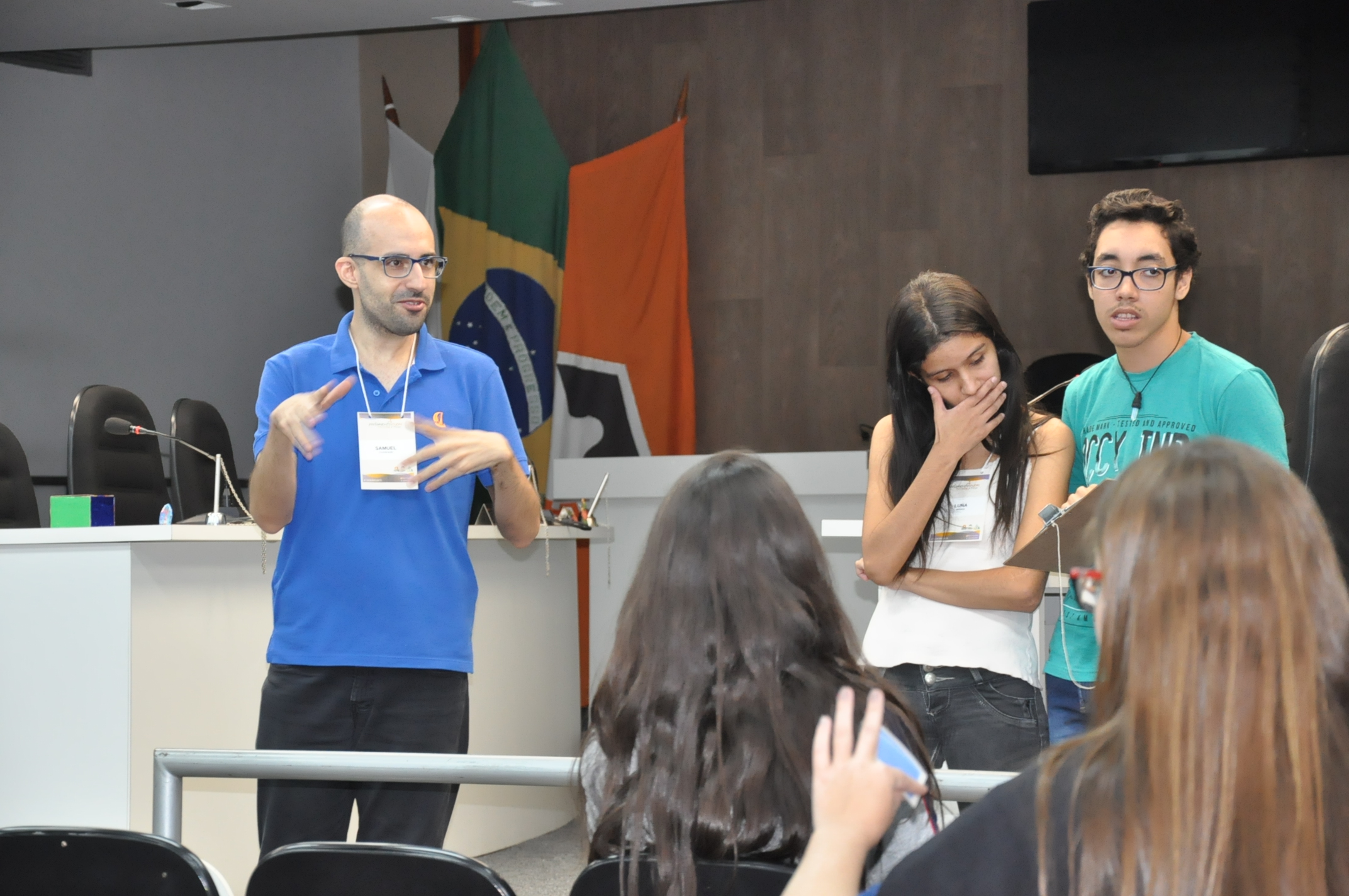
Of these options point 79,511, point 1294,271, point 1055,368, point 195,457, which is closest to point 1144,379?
point 79,511

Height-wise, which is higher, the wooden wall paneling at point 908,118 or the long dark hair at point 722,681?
the wooden wall paneling at point 908,118

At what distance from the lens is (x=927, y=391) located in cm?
219

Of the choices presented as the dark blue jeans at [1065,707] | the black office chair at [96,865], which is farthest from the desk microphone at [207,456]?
the dark blue jeans at [1065,707]

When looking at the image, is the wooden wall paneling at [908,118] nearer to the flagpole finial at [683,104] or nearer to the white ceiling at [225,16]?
the flagpole finial at [683,104]

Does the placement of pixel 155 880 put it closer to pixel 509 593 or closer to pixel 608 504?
pixel 509 593

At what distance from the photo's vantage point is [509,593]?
3.91m

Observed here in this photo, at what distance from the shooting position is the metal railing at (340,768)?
5.81 ft

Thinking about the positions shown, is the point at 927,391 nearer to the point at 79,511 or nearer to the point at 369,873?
the point at 369,873

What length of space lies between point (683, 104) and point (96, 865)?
228 inches

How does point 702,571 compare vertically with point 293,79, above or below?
below

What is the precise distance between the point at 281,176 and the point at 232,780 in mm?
4458

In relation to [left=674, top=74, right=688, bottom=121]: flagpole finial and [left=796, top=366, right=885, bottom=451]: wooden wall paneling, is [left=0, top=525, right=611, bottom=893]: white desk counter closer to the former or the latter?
[left=796, top=366, right=885, bottom=451]: wooden wall paneling

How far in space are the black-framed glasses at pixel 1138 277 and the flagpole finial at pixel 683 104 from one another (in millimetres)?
4826

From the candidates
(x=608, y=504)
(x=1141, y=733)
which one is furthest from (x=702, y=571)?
(x=608, y=504)
